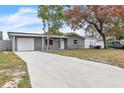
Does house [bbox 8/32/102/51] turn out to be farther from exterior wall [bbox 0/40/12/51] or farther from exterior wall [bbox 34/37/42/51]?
exterior wall [bbox 0/40/12/51]

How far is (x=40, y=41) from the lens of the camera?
29.2 metres

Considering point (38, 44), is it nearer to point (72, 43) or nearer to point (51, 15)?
point (51, 15)

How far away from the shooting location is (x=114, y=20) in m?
26.0

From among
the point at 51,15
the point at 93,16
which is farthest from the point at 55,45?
the point at 93,16

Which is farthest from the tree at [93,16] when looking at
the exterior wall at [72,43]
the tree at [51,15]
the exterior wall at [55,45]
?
the exterior wall at [72,43]

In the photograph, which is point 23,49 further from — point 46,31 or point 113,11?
point 113,11

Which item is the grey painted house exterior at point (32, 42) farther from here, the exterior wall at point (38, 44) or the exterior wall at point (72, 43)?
the exterior wall at point (72, 43)

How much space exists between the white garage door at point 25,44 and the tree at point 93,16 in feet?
17.4

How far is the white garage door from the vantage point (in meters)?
27.3

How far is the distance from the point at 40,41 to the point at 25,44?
2.13 meters

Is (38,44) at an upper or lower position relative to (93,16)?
lower

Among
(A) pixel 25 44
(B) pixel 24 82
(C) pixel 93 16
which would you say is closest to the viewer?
(B) pixel 24 82

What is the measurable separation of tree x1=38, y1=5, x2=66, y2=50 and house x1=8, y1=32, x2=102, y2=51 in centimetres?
206
